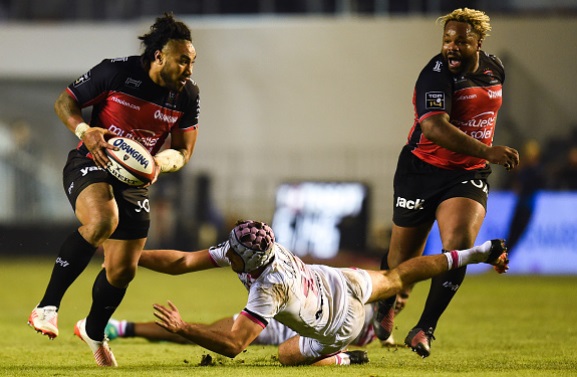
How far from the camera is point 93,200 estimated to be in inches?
275

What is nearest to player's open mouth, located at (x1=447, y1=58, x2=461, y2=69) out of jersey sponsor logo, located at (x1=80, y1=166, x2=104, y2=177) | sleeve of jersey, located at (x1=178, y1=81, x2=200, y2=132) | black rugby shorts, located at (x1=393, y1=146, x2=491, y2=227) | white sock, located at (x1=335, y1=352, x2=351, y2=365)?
black rugby shorts, located at (x1=393, y1=146, x2=491, y2=227)

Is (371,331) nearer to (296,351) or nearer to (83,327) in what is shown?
(296,351)

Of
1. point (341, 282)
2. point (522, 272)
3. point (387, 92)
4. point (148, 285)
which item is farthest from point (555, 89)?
point (341, 282)

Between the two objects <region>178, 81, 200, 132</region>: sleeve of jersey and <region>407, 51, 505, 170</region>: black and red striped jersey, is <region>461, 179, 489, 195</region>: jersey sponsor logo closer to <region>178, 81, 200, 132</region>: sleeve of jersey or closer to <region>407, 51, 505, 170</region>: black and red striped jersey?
<region>407, 51, 505, 170</region>: black and red striped jersey

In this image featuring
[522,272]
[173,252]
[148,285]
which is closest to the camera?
[173,252]

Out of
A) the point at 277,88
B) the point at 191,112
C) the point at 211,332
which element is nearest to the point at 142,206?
the point at 191,112

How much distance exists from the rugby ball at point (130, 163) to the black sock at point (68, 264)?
52 centimetres

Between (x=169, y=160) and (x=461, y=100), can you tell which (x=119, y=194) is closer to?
(x=169, y=160)

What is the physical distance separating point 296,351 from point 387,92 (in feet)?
48.9

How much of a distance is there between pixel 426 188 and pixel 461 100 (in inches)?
28.4

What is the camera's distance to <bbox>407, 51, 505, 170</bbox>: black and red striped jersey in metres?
7.62

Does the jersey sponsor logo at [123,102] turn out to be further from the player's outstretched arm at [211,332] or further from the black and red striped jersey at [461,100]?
the black and red striped jersey at [461,100]

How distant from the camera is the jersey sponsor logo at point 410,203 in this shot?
795 centimetres

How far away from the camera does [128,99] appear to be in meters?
7.36
